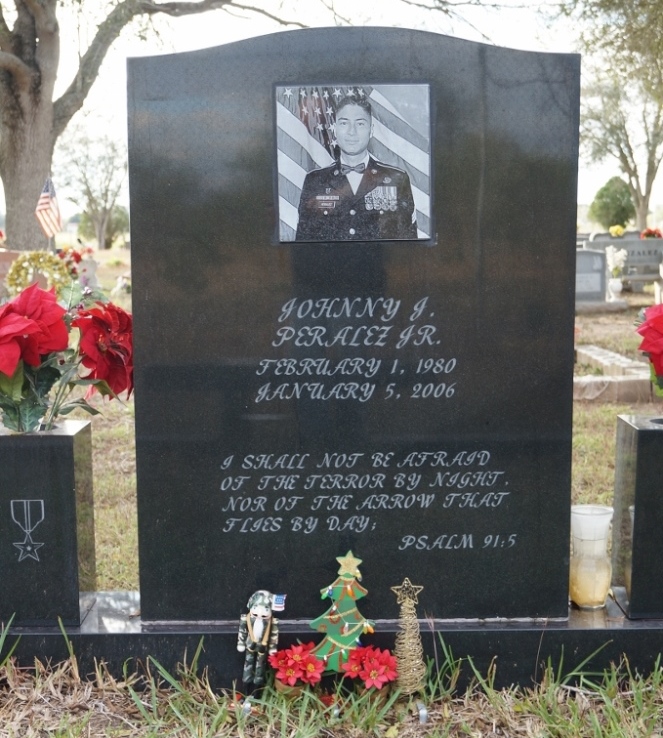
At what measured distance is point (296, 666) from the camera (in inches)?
110

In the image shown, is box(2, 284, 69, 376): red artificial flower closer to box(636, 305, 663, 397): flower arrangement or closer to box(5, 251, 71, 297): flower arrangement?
box(636, 305, 663, 397): flower arrangement

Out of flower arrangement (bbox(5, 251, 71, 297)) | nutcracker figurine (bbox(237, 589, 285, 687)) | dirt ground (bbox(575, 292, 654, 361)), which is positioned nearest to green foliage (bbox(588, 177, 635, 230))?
dirt ground (bbox(575, 292, 654, 361))

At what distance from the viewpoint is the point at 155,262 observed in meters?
2.95

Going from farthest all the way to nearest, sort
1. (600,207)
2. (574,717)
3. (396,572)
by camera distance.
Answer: (600,207) < (396,572) < (574,717)

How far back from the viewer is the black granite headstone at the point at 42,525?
2979 mm

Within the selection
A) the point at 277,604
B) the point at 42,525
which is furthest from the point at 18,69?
the point at 277,604

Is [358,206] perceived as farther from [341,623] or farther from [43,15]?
[43,15]

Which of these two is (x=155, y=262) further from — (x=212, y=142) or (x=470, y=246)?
(x=470, y=246)

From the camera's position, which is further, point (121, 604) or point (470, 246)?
point (121, 604)

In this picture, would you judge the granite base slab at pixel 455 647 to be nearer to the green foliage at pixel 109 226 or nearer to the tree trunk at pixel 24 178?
the tree trunk at pixel 24 178

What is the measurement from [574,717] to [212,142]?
6.82 feet

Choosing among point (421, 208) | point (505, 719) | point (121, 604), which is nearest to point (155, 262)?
point (421, 208)

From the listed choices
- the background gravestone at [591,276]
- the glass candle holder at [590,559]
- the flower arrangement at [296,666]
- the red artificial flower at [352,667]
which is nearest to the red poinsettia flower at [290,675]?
the flower arrangement at [296,666]

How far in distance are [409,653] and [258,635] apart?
0.47 meters
